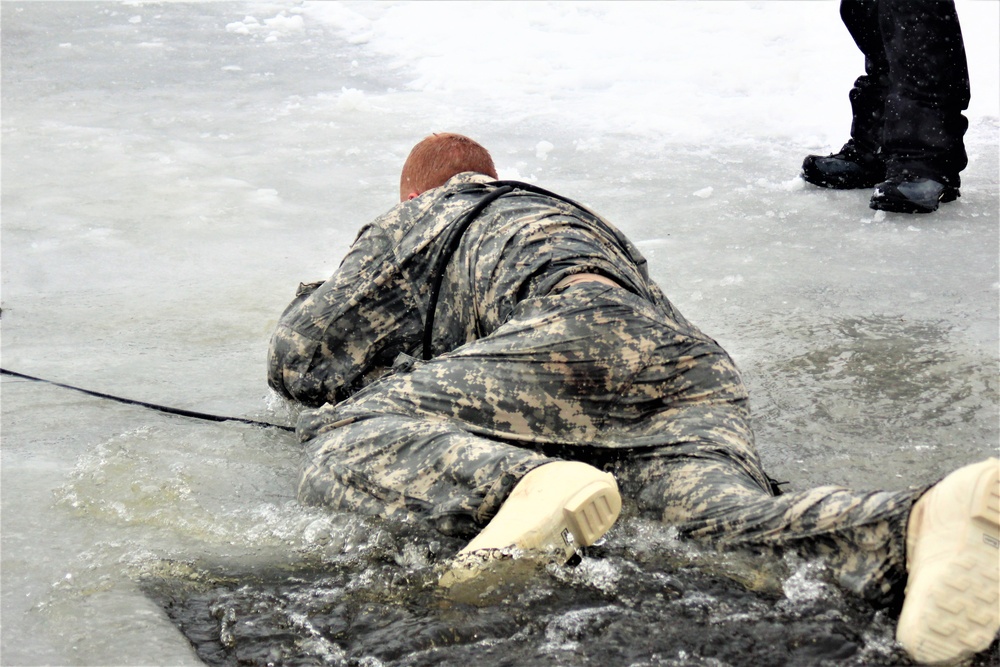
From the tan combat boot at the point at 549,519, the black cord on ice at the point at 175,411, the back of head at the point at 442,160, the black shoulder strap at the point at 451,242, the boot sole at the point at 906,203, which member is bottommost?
the black cord on ice at the point at 175,411

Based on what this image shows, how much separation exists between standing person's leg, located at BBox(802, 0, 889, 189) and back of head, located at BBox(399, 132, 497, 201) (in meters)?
2.66

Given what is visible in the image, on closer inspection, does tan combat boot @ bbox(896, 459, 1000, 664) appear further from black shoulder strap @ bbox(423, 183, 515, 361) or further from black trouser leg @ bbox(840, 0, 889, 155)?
black trouser leg @ bbox(840, 0, 889, 155)

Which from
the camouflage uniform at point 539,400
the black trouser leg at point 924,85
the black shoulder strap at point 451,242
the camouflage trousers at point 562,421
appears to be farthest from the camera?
the black trouser leg at point 924,85

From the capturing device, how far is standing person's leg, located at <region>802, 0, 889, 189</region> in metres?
5.20

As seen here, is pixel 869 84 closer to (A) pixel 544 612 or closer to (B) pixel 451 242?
(B) pixel 451 242

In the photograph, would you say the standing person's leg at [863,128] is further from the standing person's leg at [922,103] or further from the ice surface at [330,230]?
the standing person's leg at [922,103]

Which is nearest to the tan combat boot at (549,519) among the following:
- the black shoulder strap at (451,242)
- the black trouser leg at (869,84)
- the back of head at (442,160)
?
the black shoulder strap at (451,242)

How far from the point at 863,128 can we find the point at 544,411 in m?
3.37

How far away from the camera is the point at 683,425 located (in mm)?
2514

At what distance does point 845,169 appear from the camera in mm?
5230

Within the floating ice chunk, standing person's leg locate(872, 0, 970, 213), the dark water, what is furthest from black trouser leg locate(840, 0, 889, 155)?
the dark water

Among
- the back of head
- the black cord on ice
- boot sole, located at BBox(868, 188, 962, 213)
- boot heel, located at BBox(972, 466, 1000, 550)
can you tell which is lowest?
the black cord on ice

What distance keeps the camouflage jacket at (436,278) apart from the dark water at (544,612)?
2.11ft

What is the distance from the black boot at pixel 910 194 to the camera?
4.84m
